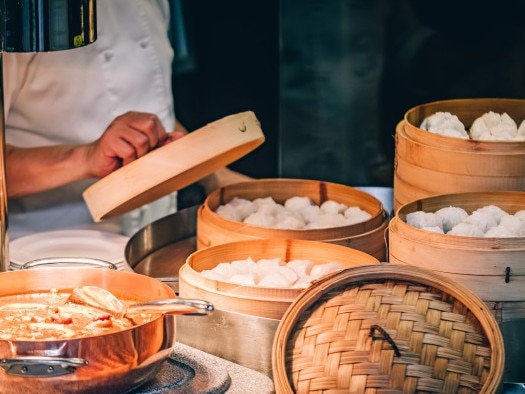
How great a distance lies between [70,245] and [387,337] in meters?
1.53

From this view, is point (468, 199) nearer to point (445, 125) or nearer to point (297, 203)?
point (445, 125)

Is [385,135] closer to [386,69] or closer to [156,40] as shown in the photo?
[386,69]

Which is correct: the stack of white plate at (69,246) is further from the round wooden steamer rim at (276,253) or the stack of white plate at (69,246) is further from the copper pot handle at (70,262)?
the copper pot handle at (70,262)

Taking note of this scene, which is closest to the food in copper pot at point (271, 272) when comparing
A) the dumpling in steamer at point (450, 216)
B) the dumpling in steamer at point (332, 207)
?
the dumpling in steamer at point (450, 216)

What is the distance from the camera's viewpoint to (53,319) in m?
2.10

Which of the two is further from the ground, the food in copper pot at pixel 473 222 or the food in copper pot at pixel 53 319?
the food in copper pot at pixel 473 222

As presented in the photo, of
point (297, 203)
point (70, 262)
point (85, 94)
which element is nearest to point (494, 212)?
point (297, 203)

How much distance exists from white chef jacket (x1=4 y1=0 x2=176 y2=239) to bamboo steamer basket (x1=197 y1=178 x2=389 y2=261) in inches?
29.2

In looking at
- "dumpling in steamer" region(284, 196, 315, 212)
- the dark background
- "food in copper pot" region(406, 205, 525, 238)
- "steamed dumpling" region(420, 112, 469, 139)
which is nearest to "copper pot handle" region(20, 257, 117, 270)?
"food in copper pot" region(406, 205, 525, 238)

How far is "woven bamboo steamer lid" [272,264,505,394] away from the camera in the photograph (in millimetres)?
2016

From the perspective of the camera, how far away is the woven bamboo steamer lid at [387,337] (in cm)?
202

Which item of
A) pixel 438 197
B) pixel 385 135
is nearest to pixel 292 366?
pixel 438 197

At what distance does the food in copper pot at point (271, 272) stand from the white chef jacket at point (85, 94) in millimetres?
1314

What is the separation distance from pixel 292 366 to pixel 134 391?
32 centimetres
